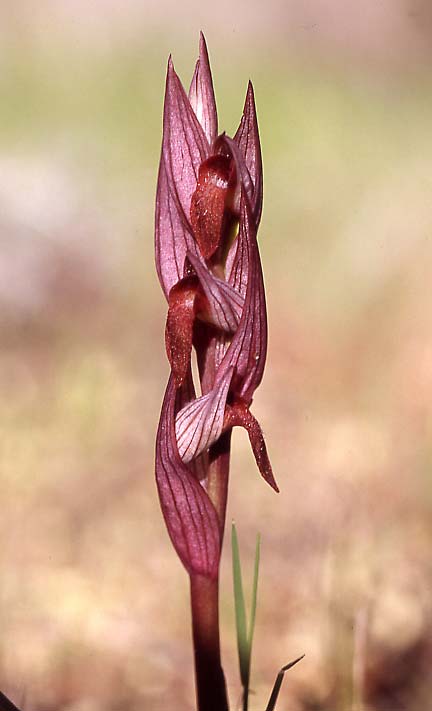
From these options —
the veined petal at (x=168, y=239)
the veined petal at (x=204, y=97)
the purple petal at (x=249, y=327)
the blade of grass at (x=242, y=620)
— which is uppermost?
the veined petal at (x=204, y=97)

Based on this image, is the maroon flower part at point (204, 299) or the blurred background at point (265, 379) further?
the blurred background at point (265, 379)

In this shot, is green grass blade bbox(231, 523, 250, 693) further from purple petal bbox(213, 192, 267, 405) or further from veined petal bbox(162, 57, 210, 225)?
veined petal bbox(162, 57, 210, 225)

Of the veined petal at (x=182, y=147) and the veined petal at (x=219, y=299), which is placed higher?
the veined petal at (x=182, y=147)

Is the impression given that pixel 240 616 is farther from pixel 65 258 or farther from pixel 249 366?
pixel 65 258

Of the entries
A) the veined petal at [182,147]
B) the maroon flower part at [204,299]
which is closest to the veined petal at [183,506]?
the maroon flower part at [204,299]

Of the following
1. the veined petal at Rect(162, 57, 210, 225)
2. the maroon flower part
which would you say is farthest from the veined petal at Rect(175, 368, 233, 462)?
the veined petal at Rect(162, 57, 210, 225)

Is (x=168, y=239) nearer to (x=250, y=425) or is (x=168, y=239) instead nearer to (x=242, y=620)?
(x=250, y=425)

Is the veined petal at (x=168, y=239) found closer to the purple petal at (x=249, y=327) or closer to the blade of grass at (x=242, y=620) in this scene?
the purple petal at (x=249, y=327)

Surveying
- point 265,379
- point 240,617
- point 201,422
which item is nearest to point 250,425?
point 201,422
